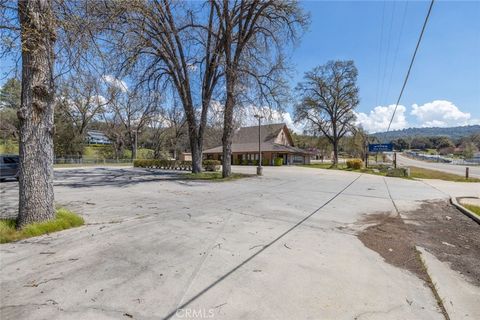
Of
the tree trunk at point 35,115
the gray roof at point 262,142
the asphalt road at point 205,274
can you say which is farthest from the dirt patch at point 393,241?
the gray roof at point 262,142

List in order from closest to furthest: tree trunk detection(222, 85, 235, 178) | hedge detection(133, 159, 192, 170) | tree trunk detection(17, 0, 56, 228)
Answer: tree trunk detection(17, 0, 56, 228), tree trunk detection(222, 85, 235, 178), hedge detection(133, 159, 192, 170)

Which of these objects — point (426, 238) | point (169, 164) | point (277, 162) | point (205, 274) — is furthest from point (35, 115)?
point (277, 162)

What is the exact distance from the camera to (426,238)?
570cm

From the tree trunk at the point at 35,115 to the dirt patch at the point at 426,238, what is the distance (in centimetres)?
676

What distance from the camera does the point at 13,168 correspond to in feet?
51.2

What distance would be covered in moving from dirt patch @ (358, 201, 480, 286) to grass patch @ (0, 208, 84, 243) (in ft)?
20.5

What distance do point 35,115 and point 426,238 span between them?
8.71 metres

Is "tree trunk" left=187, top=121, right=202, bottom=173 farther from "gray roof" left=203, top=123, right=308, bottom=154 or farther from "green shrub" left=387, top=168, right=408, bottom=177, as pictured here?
"gray roof" left=203, top=123, right=308, bottom=154

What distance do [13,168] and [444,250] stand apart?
20371 mm

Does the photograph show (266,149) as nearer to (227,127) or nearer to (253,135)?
(253,135)

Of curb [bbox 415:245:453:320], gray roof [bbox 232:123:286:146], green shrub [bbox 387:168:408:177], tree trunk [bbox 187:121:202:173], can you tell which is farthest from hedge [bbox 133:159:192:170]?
curb [bbox 415:245:453:320]

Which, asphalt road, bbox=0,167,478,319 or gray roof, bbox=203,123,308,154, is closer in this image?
asphalt road, bbox=0,167,478,319

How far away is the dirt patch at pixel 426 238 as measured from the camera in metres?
4.29

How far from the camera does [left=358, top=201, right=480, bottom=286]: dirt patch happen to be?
14.1 feet
